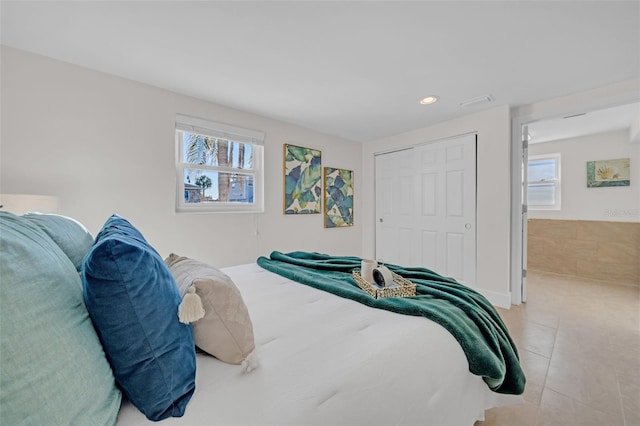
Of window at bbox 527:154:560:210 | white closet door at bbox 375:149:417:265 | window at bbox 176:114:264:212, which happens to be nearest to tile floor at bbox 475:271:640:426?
white closet door at bbox 375:149:417:265

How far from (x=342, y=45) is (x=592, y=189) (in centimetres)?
550

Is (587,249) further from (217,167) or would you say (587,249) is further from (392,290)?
(217,167)

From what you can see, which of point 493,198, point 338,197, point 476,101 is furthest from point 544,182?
point 338,197

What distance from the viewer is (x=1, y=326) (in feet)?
1.51

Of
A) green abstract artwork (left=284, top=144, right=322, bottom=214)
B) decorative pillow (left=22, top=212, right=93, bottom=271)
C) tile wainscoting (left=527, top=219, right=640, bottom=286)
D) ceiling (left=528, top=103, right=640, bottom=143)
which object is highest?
ceiling (left=528, top=103, right=640, bottom=143)

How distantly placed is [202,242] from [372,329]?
7.58 ft

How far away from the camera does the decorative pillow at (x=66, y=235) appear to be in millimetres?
985

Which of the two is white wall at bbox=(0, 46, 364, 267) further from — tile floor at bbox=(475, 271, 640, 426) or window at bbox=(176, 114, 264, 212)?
tile floor at bbox=(475, 271, 640, 426)

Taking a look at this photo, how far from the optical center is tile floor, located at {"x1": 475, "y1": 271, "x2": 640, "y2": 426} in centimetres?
149

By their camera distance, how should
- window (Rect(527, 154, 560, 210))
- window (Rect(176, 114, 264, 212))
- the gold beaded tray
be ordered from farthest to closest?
window (Rect(527, 154, 560, 210)) → window (Rect(176, 114, 264, 212)) → the gold beaded tray

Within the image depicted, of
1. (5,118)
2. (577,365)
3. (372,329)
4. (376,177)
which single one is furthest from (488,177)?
(5,118)

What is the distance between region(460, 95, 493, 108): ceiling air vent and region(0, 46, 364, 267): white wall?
7.75ft

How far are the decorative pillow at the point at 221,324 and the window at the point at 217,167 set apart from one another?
2223mm

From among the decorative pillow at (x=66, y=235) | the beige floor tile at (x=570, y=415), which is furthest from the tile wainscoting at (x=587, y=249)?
the decorative pillow at (x=66, y=235)
